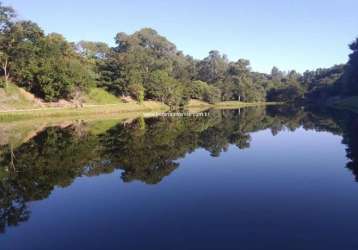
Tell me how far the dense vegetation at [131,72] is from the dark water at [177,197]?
42835mm

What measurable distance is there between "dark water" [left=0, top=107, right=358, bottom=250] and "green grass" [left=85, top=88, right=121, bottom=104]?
4945 centimetres

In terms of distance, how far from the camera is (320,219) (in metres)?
11.1

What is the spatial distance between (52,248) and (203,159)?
13393 millimetres

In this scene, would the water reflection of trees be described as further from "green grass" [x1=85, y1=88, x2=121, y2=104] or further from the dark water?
"green grass" [x1=85, y1=88, x2=121, y2=104]

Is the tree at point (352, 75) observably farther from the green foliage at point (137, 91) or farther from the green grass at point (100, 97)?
the green grass at point (100, 97)

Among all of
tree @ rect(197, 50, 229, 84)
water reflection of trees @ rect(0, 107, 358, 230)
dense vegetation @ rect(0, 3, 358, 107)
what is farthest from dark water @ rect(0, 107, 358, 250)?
tree @ rect(197, 50, 229, 84)

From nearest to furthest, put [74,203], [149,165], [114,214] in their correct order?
[114,214] → [74,203] → [149,165]

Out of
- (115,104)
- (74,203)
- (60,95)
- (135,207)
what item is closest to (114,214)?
(135,207)

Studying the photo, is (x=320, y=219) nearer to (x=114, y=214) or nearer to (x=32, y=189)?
(x=114, y=214)

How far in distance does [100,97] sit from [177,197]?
6657cm

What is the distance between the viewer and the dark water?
9703 millimetres

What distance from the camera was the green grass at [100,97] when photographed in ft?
245

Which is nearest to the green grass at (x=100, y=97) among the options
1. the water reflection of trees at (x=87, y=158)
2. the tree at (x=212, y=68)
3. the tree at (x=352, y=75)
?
the water reflection of trees at (x=87, y=158)

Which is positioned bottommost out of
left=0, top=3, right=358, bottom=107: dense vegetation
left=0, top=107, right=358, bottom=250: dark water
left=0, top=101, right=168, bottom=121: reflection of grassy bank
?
left=0, top=107, right=358, bottom=250: dark water
